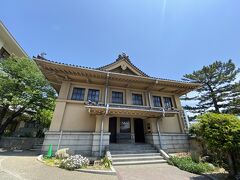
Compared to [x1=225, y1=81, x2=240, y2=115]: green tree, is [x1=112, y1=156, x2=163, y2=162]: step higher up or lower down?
lower down

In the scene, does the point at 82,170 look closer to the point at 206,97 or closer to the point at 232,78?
the point at 206,97

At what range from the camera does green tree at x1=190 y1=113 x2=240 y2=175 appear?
5.69 meters

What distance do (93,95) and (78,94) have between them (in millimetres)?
1279

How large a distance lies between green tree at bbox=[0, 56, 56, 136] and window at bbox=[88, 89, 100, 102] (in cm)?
→ 521

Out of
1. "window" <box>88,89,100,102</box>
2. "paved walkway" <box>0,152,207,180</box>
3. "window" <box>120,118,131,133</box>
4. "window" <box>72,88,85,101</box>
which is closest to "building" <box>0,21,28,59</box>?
"window" <box>72,88,85,101</box>

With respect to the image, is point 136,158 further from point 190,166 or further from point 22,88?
point 22,88

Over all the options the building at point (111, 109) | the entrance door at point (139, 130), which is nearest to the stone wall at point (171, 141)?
the building at point (111, 109)

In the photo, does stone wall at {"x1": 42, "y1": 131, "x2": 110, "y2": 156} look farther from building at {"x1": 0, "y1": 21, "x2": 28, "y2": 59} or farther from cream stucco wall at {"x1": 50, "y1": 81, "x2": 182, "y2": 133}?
building at {"x1": 0, "y1": 21, "x2": 28, "y2": 59}

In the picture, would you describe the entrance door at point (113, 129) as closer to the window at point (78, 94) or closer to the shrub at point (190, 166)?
A: the window at point (78, 94)

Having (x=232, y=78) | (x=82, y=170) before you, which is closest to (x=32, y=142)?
(x=82, y=170)

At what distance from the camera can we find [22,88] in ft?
41.7

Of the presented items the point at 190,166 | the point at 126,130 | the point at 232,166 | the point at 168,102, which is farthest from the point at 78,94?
the point at 232,166

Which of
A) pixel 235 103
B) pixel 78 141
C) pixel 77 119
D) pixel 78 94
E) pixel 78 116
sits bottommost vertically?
pixel 78 141

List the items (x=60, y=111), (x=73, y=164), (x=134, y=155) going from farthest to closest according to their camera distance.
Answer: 1. (x=60, y=111)
2. (x=134, y=155)
3. (x=73, y=164)
